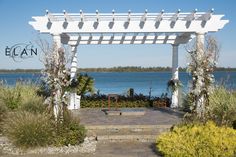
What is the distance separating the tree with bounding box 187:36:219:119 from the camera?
31.6 ft

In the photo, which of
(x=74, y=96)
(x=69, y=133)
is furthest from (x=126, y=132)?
(x=74, y=96)

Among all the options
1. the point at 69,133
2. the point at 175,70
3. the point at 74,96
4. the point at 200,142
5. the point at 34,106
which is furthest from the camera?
the point at 175,70

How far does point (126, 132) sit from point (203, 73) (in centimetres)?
250

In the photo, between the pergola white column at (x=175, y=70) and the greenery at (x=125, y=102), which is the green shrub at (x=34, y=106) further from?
the pergola white column at (x=175, y=70)

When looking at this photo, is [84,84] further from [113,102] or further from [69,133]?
[69,133]

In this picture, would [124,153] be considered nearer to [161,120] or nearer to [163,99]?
[161,120]

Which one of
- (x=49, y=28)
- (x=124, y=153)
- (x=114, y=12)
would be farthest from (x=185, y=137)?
(x=49, y=28)

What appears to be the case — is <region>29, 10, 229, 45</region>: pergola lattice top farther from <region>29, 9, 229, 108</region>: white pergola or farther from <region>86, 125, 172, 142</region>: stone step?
<region>86, 125, 172, 142</region>: stone step

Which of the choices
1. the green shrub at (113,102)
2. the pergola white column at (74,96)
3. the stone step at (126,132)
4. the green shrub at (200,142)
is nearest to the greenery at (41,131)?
the stone step at (126,132)

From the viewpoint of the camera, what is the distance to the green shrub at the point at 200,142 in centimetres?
796

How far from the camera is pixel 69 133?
9.30 m

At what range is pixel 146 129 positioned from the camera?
10.9 meters

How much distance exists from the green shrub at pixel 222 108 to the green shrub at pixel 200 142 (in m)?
1.25

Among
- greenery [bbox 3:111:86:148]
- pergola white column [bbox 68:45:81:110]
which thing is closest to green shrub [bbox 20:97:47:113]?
greenery [bbox 3:111:86:148]
